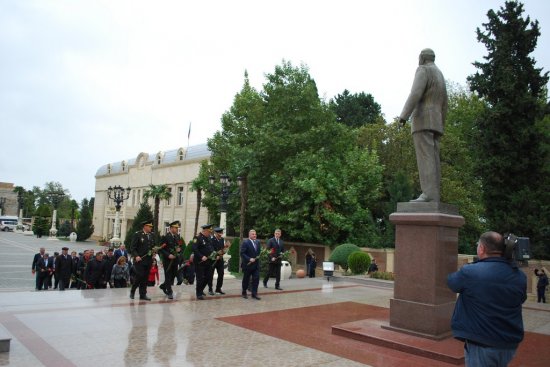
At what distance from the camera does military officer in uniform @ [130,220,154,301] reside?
10.4m

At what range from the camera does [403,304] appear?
24.7ft

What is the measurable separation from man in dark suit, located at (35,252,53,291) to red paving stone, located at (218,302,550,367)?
10341 millimetres

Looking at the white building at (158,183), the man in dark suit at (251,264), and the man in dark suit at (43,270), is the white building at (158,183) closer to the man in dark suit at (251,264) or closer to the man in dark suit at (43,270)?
the man in dark suit at (43,270)

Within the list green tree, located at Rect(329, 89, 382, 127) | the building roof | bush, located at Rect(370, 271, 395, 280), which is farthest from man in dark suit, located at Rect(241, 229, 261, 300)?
green tree, located at Rect(329, 89, 382, 127)

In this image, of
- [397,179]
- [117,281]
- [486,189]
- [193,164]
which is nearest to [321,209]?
[397,179]

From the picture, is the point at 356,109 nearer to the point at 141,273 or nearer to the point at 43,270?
the point at 43,270

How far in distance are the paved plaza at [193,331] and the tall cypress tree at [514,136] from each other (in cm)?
1005

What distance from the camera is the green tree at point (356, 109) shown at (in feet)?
161

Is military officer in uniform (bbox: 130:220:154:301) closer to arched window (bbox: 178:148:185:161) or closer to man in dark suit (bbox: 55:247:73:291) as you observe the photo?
man in dark suit (bbox: 55:247:73:291)

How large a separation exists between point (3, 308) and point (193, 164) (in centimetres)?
4106

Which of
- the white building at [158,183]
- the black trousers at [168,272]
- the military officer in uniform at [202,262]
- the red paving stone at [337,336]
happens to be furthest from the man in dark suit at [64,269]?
the white building at [158,183]

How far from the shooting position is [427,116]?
318 inches

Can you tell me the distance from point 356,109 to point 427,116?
42.6 m

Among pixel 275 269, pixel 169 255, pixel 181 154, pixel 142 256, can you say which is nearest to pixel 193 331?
pixel 142 256
